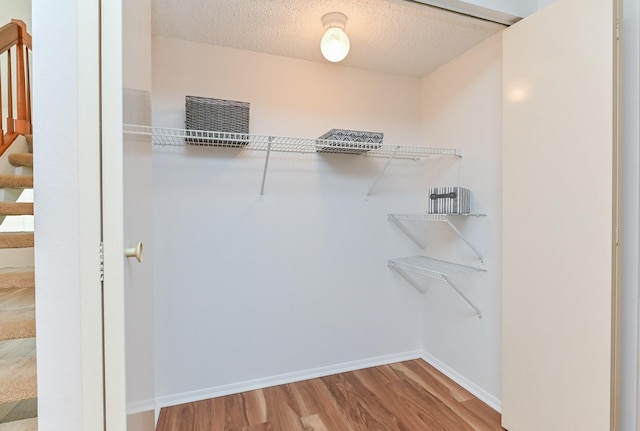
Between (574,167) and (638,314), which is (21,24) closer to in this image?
(574,167)

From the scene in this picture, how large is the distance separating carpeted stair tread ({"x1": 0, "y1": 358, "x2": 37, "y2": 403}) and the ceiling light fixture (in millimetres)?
1864

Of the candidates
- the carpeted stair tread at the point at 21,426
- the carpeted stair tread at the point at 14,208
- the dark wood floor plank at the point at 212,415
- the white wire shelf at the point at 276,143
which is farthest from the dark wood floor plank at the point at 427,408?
the carpeted stair tread at the point at 14,208

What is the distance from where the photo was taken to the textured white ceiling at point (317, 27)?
5.03 ft

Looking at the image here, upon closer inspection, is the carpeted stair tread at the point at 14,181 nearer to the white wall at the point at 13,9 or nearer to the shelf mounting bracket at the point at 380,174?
the white wall at the point at 13,9

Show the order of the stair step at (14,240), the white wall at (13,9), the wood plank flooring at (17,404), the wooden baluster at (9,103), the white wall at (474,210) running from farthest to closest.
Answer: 1. the white wall at (13,9)
2. the wooden baluster at (9,103)
3. the white wall at (474,210)
4. the stair step at (14,240)
5. the wood plank flooring at (17,404)

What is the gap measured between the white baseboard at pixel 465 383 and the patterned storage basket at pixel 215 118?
6.42ft

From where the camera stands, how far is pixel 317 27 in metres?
1.71

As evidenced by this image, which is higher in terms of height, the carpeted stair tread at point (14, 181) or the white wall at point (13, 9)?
the white wall at point (13, 9)

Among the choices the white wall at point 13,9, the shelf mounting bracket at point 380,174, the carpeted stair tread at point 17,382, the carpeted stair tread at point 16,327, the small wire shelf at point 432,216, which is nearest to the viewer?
the carpeted stair tread at point 17,382

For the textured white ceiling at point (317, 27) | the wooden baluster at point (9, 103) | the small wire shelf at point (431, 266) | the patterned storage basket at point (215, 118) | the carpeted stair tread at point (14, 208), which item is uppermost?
the textured white ceiling at point (317, 27)

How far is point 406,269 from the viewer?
2.24 metres

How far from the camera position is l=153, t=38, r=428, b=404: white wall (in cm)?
180

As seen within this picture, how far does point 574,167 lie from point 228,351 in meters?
2.01

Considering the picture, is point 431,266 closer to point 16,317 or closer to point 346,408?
point 346,408
